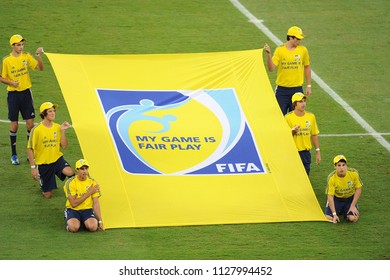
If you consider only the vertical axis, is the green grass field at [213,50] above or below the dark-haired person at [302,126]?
below

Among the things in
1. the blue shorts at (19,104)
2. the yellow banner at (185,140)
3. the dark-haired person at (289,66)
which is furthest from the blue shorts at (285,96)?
the blue shorts at (19,104)

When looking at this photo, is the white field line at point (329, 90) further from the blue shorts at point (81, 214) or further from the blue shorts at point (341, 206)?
the blue shorts at point (81, 214)

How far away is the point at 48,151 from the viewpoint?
17.4 meters

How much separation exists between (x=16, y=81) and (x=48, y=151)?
6.05ft

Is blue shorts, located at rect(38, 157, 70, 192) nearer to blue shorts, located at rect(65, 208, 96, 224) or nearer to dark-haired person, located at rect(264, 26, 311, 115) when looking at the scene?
blue shorts, located at rect(65, 208, 96, 224)

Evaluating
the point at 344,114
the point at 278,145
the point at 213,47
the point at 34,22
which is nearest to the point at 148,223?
the point at 278,145

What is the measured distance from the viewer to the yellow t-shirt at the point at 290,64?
1880cm

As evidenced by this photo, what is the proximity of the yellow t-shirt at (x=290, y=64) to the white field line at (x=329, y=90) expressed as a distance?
2.09 meters

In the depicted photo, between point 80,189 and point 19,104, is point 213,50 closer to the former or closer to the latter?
point 19,104

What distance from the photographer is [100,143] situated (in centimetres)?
1711

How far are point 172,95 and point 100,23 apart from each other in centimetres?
802

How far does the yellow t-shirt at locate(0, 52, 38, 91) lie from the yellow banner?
2.67 ft

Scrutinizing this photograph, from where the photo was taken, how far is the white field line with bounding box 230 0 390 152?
66.6 feet

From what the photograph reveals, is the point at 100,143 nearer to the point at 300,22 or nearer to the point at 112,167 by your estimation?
the point at 112,167
